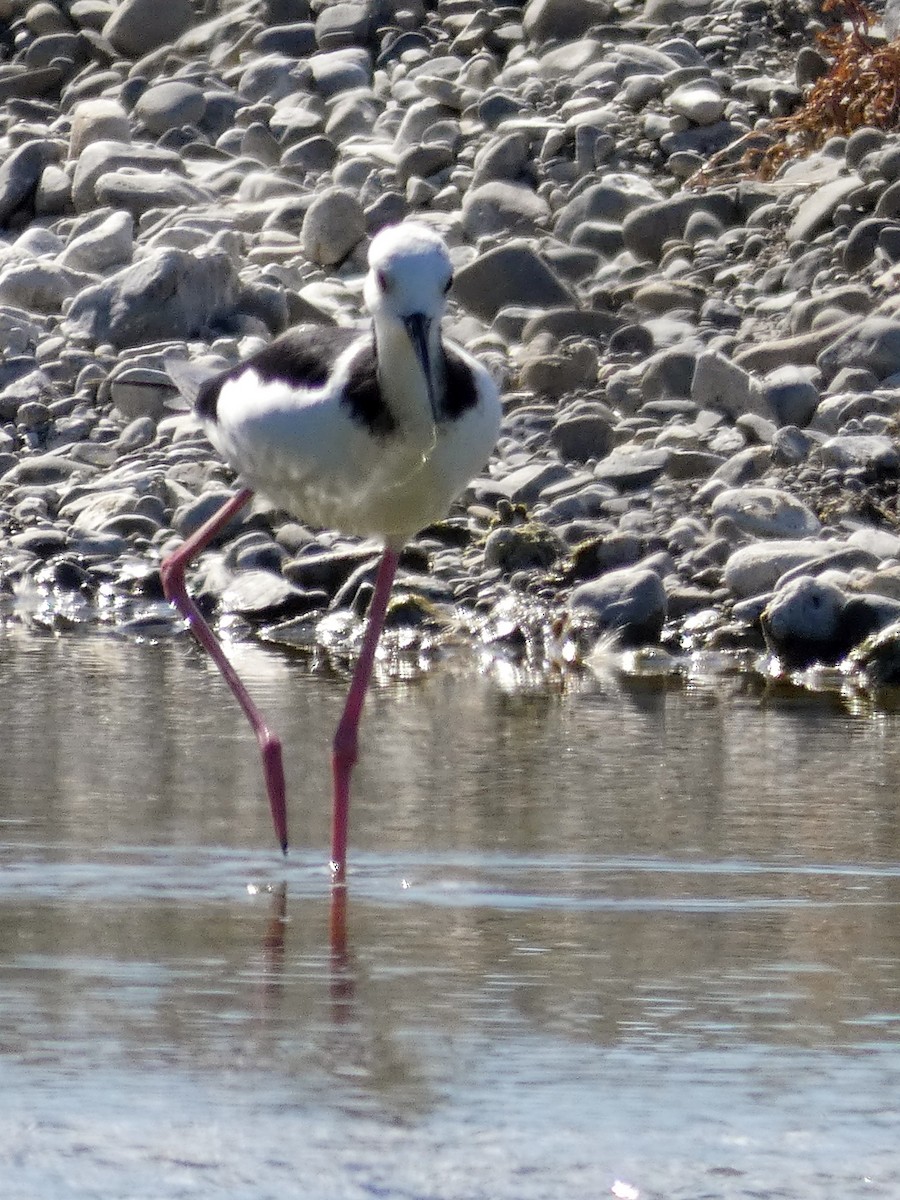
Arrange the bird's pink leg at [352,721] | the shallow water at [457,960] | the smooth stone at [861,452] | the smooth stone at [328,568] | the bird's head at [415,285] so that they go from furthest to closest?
the smooth stone at [861,452] < the smooth stone at [328,568] < the bird's pink leg at [352,721] < the bird's head at [415,285] < the shallow water at [457,960]

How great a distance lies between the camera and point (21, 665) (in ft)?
26.5

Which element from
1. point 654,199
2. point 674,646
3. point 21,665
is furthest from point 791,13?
point 21,665

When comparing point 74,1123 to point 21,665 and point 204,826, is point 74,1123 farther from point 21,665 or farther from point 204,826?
point 21,665

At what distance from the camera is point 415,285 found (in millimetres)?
4836

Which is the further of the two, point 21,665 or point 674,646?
point 674,646

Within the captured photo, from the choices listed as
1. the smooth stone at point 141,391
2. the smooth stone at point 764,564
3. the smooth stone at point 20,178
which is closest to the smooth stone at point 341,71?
the smooth stone at point 20,178

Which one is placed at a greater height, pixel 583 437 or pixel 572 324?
pixel 572 324

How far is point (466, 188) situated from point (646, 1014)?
1022 cm

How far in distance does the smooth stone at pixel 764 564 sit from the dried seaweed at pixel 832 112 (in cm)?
468

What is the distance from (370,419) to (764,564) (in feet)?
12.7

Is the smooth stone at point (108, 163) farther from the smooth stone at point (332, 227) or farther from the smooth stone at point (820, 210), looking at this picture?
the smooth stone at point (820, 210)

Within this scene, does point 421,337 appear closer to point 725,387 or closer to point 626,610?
point 626,610

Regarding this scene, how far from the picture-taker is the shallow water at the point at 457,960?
314cm

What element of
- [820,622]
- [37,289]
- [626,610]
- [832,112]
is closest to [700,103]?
[832,112]
